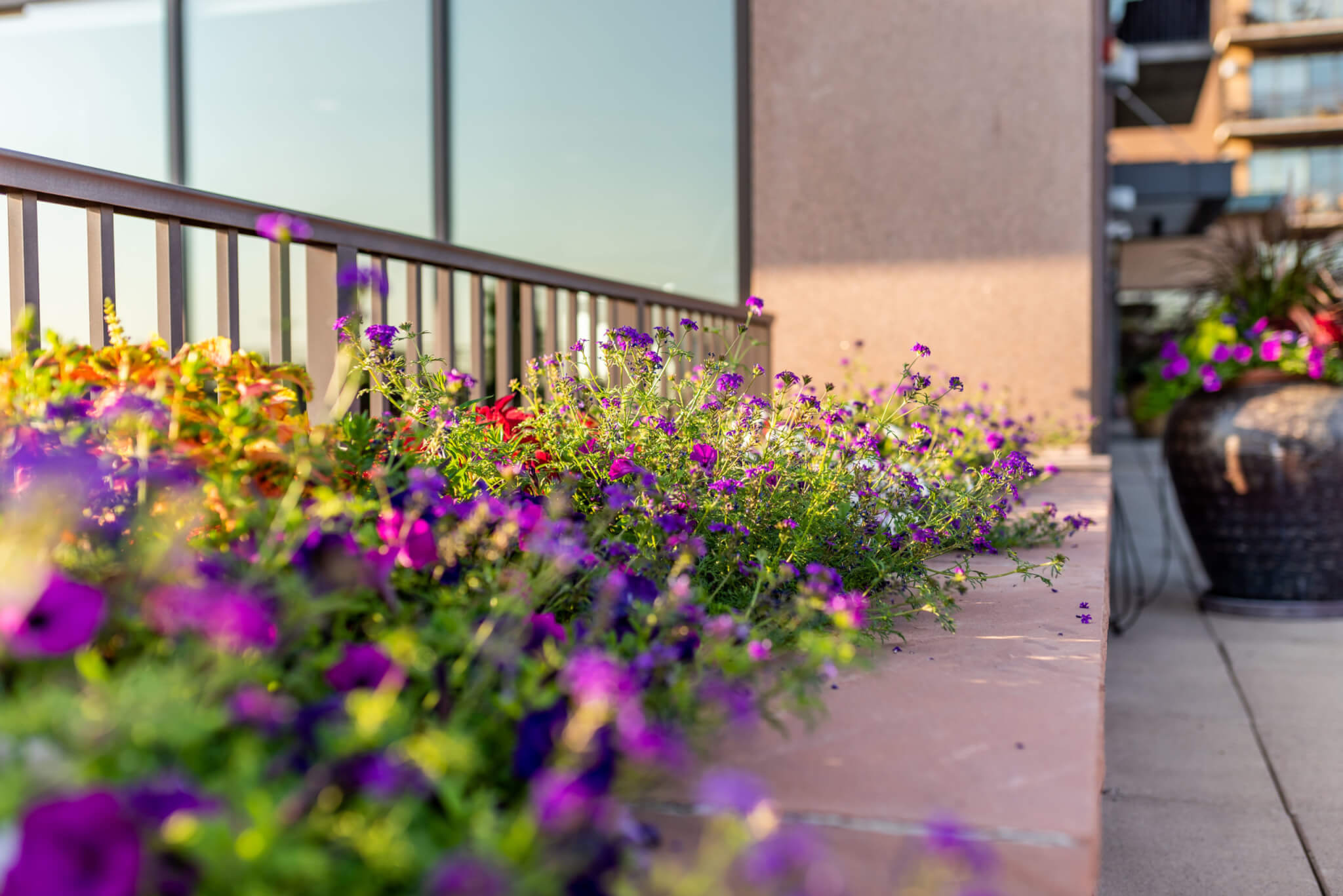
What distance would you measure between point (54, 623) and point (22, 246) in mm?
1127

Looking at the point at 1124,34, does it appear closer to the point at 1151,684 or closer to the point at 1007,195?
the point at 1007,195

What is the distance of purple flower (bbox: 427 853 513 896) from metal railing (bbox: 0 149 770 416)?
2.39 ft

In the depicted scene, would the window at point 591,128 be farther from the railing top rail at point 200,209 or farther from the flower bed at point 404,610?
the flower bed at point 404,610

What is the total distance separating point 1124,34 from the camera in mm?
9859

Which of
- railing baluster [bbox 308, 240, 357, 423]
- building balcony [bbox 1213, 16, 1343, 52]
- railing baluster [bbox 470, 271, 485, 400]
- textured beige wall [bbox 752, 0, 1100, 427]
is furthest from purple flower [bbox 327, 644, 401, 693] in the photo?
building balcony [bbox 1213, 16, 1343, 52]

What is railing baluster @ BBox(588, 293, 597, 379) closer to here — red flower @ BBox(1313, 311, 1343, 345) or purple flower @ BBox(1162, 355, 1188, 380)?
purple flower @ BBox(1162, 355, 1188, 380)

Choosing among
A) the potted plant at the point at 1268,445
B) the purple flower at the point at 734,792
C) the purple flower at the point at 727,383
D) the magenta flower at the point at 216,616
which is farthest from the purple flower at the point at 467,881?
the potted plant at the point at 1268,445

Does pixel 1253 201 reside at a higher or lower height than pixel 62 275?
higher

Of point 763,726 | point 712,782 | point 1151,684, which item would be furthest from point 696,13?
point 712,782

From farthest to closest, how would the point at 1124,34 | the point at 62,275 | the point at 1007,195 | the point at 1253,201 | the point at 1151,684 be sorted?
1. the point at 1253,201
2. the point at 1124,34
3. the point at 1007,195
4. the point at 62,275
5. the point at 1151,684

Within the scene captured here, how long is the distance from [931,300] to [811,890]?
4.01 m

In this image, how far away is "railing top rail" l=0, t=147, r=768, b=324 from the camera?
1437 mm

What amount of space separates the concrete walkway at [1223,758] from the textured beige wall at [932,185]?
1.30 m

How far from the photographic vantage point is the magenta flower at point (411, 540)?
877 mm
